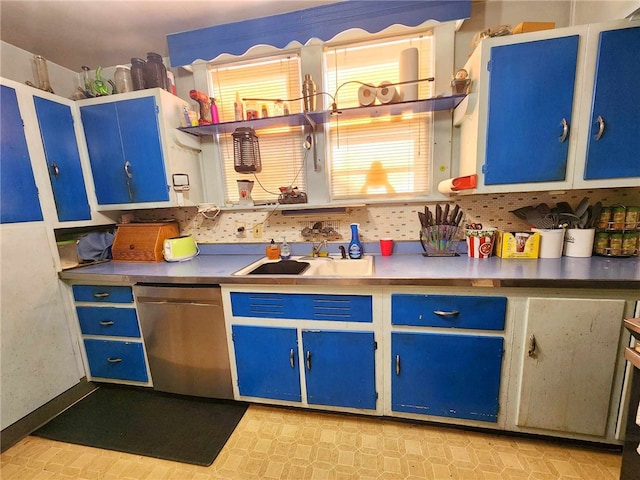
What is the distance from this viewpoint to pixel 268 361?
159cm

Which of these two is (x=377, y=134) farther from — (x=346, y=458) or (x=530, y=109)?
(x=346, y=458)

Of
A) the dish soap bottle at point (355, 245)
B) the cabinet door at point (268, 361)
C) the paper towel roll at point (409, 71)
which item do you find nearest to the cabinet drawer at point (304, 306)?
the cabinet door at point (268, 361)

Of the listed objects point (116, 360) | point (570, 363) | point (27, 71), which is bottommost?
point (116, 360)

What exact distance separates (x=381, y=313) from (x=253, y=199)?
53.5 inches

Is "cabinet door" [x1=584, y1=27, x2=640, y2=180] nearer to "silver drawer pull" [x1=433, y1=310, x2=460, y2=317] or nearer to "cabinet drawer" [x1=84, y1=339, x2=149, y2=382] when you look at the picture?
"silver drawer pull" [x1=433, y1=310, x2=460, y2=317]

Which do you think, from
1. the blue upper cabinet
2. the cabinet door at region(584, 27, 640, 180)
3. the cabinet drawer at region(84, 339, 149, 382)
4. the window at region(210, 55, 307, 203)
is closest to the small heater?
the window at region(210, 55, 307, 203)

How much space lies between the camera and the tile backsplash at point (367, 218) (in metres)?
1.70

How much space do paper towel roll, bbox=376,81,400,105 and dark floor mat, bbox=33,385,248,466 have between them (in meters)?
2.21

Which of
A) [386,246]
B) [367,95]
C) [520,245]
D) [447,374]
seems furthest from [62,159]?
[520,245]

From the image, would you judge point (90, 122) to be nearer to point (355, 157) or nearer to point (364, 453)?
point (355, 157)

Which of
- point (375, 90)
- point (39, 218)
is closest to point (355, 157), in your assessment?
point (375, 90)

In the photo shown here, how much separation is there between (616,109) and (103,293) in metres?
3.22

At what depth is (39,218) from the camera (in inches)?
66.6

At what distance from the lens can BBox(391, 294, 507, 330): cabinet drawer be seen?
1293 millimetres
